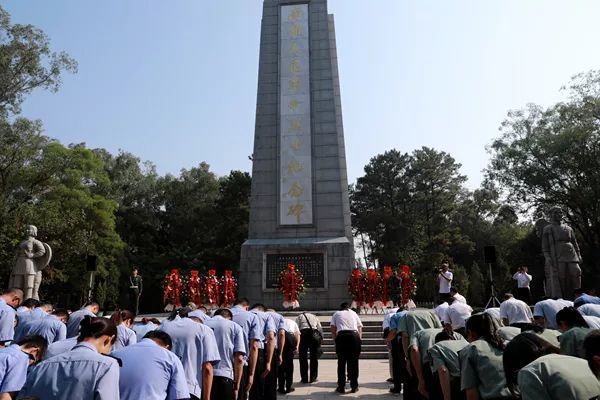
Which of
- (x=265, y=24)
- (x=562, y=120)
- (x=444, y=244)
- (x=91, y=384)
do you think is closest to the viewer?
(x=91, y=384)

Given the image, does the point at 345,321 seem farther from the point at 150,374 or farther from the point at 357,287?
the point at 357,287

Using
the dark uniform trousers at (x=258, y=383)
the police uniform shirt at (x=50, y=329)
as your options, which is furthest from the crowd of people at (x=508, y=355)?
the police uniform shirt at (x=50, y=329)

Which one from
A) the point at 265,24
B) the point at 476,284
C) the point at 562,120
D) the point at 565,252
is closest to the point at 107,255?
the point at 265,24

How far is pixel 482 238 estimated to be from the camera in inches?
1287

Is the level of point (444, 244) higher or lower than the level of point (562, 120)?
lower

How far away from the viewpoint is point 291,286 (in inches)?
502

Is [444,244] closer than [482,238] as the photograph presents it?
Yes

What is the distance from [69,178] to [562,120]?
23.1 metres

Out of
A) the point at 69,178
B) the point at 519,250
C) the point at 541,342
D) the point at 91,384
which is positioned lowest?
the point at 91,384

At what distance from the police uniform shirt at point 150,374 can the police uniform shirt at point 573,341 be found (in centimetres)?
234

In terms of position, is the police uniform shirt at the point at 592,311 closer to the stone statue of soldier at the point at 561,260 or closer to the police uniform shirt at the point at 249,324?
the police uniform shirt at the point at 249,324

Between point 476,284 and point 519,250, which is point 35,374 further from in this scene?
point 519,250

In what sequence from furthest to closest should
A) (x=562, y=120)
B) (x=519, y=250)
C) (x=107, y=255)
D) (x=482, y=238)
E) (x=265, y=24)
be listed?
(x=482, y=238)
(x=519, y=250)
(x=107, y=255)
(x=562, y=120)
(x=265, y=24)

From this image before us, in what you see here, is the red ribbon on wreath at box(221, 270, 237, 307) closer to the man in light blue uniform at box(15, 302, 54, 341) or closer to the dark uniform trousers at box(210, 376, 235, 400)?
the man in light blue uniform at box(15, 302, 54, 341)
